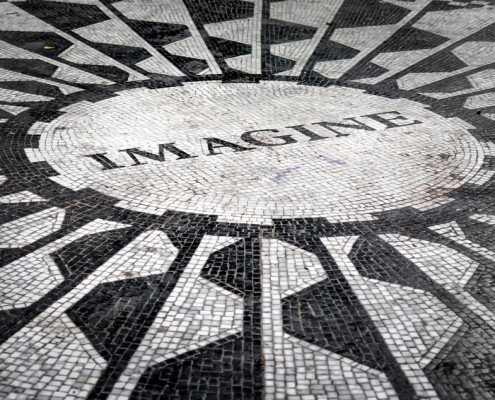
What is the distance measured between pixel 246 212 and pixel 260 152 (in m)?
2.36

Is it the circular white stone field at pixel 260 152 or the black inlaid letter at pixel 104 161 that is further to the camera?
the black inlaid letter at pixel 104 161

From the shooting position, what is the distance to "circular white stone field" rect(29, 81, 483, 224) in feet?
33.4

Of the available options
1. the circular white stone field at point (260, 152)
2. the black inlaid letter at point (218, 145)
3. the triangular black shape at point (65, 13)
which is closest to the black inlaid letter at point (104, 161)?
the circular white stone field at point (260, 152)

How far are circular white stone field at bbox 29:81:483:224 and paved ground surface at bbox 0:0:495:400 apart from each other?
2.1 inches

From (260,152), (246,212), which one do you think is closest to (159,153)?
(260,152)

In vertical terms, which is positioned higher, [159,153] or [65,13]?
[65,13]

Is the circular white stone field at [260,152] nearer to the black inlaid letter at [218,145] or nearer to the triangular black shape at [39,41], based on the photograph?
the black inlaid letter at [218,145]

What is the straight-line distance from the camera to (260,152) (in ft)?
38.9

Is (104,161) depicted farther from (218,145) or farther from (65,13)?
(65,13)

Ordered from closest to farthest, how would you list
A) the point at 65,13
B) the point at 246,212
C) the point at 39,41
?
the point at 246,212, the point at 39,41, the point at 65,13

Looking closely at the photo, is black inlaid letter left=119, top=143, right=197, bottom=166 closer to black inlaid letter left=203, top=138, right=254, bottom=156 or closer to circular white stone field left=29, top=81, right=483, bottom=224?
circular white stone field left=29, top=81, right=483, bottom=224

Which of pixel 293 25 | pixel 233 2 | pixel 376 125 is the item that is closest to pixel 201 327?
pixel 376 125

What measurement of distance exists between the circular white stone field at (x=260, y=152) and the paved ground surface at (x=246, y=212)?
52 mm

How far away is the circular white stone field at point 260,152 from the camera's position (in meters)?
10.2
